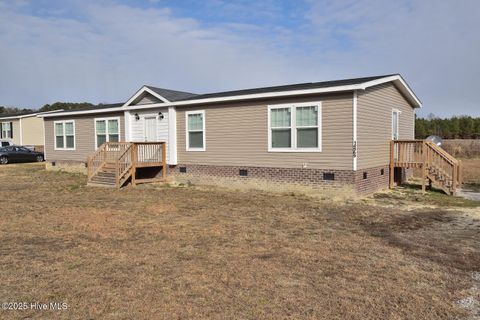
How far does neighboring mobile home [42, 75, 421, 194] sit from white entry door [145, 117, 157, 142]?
0.13ft

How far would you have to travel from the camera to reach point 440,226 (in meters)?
7.78

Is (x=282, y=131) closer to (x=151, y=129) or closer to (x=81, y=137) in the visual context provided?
(x=151, y=129)

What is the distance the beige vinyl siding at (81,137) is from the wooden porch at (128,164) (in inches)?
90.3

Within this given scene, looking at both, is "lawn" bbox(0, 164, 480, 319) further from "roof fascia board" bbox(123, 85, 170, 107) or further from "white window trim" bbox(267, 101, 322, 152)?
"roof fascia board" bbox(123, 85, 170, 107)

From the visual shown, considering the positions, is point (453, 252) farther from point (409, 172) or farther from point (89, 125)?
point (89, 125)

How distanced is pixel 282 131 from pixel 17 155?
903 inches

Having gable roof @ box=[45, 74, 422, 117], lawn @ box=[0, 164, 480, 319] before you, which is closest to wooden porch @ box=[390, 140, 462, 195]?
lawn @ box=[0, 164, 480, 319]

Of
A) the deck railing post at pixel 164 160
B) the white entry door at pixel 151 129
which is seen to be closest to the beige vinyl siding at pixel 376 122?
the deck railing post at pixel 164 160

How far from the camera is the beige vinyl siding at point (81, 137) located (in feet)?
58.0

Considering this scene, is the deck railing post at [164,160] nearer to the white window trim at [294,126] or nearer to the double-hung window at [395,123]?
the white window trim at [294,126]

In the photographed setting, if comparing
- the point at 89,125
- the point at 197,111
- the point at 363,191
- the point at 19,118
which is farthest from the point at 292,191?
the point at 19,118

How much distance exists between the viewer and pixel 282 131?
12.2m

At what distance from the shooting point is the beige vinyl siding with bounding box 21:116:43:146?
1344 inches

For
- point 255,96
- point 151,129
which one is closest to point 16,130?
point 151,129
